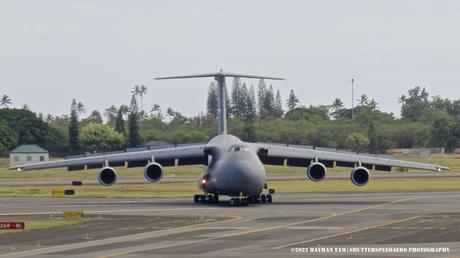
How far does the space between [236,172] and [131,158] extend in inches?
323

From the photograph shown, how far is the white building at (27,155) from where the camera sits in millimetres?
128625

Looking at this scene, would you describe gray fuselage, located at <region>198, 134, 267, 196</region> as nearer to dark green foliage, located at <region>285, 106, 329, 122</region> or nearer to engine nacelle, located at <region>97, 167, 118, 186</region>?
engine nacelle, located at <region>97, 167, 118, 186</region>

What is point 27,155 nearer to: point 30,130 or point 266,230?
point 30,130

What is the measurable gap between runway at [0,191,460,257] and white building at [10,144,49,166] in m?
69.1

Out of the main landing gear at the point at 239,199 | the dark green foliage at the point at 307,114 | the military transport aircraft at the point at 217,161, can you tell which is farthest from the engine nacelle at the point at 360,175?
the dark green foliage at the point at 307,114

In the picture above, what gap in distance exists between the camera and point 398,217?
1763 inches

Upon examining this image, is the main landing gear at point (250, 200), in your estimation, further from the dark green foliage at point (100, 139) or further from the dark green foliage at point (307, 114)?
the dark green foliage at point (307, 114)

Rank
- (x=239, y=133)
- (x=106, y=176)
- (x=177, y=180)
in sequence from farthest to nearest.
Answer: (x=239, y=133) < (x=177, y=180) < (x=106, y=176)

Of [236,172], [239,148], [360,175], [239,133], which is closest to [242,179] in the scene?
[236,172]

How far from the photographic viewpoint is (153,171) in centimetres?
5600

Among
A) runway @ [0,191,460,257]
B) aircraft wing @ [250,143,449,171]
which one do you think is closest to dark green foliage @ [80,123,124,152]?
aircraft wing @ [250,143,449,171]

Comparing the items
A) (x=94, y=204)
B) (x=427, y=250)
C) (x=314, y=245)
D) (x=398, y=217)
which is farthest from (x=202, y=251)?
(x=94, y=204)

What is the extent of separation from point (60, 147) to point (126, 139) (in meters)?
9.17

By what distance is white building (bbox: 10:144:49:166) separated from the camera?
12862 cm
